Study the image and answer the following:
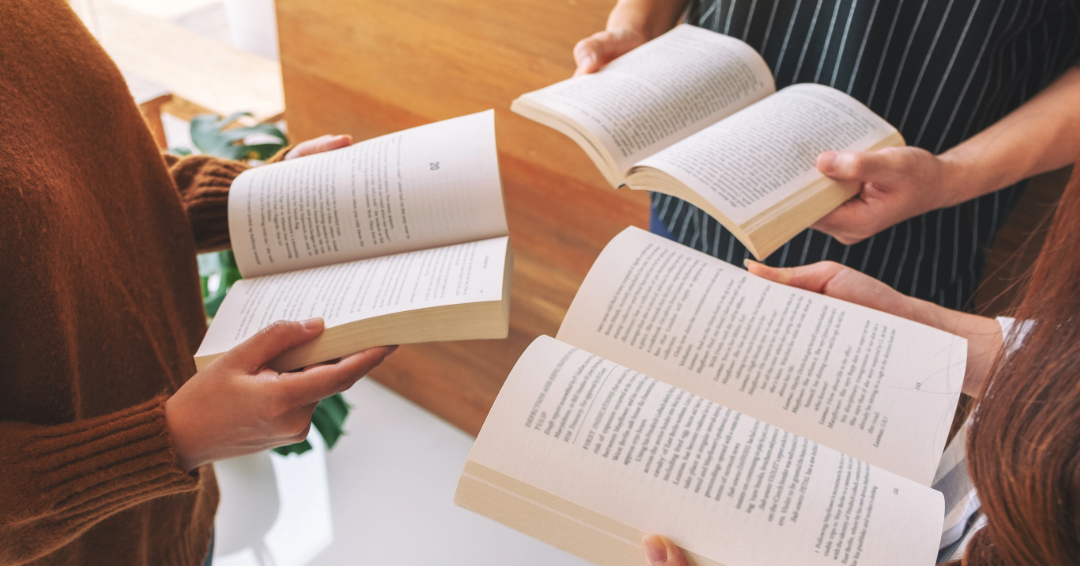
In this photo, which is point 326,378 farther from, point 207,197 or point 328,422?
point 328,422

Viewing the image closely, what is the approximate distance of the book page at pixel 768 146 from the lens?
75cm

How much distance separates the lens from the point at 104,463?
610 mm

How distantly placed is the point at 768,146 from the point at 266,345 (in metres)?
0.57

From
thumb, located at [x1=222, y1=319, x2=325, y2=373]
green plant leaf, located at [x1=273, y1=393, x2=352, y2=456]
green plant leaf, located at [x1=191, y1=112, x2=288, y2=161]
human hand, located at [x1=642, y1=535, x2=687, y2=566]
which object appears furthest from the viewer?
green plant leaf, located at [x1=273, y1=393, x2=352, y2=456]

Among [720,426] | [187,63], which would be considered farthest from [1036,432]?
[187,63]

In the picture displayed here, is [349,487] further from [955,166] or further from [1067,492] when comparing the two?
[1067,492]

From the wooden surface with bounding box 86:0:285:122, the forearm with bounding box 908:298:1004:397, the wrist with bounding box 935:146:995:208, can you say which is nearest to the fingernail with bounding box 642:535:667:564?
the forearm with bounding box 908:298:1004:397

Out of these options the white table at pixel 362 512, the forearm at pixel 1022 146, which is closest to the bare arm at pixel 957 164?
the forearm at pixel 1022 146

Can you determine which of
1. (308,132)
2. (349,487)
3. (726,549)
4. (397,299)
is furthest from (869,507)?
(308,132)

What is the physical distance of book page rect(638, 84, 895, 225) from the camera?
754mm

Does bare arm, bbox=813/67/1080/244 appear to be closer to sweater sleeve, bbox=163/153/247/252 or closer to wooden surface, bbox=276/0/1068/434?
wooden surface, bbox=276/0/1068/434

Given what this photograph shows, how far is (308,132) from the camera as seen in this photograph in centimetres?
182

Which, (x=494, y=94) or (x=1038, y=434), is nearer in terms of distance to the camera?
(x=1038, y=434)

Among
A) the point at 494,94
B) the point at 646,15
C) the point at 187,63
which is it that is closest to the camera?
the point at 646,15
